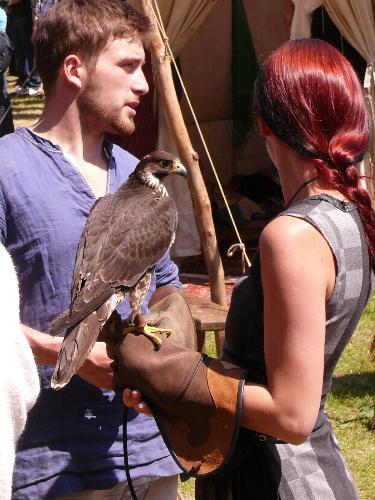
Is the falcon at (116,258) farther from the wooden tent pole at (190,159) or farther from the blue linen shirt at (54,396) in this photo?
the wooden tent pole at (190,159)

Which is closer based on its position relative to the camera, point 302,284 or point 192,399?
point 302,284

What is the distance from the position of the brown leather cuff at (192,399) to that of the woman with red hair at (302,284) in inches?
1.6

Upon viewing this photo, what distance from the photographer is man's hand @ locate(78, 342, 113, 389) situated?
104 inches

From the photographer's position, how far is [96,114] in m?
2.96

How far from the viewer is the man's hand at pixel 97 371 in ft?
8.67

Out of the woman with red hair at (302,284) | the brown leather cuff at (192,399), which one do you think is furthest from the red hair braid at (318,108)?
the brown leather cuff at (192,399)

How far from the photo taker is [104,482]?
2.73 m

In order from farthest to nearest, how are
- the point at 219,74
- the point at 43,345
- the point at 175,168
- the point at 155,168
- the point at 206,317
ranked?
the point at 219,74 < the point at 206,317 < the point at 175,168 < the point at 155,168 < the point at 43,345

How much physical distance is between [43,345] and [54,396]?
0.61 feet

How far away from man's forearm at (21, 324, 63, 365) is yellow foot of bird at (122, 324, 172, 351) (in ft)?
0.82

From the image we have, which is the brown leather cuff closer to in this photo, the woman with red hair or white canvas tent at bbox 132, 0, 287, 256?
the woman with red hair

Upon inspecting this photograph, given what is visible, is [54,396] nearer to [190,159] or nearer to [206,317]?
[206,317]

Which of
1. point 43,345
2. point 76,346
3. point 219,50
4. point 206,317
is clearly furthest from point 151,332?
point 219,50

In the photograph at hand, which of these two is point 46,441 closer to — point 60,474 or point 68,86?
point 60,474
